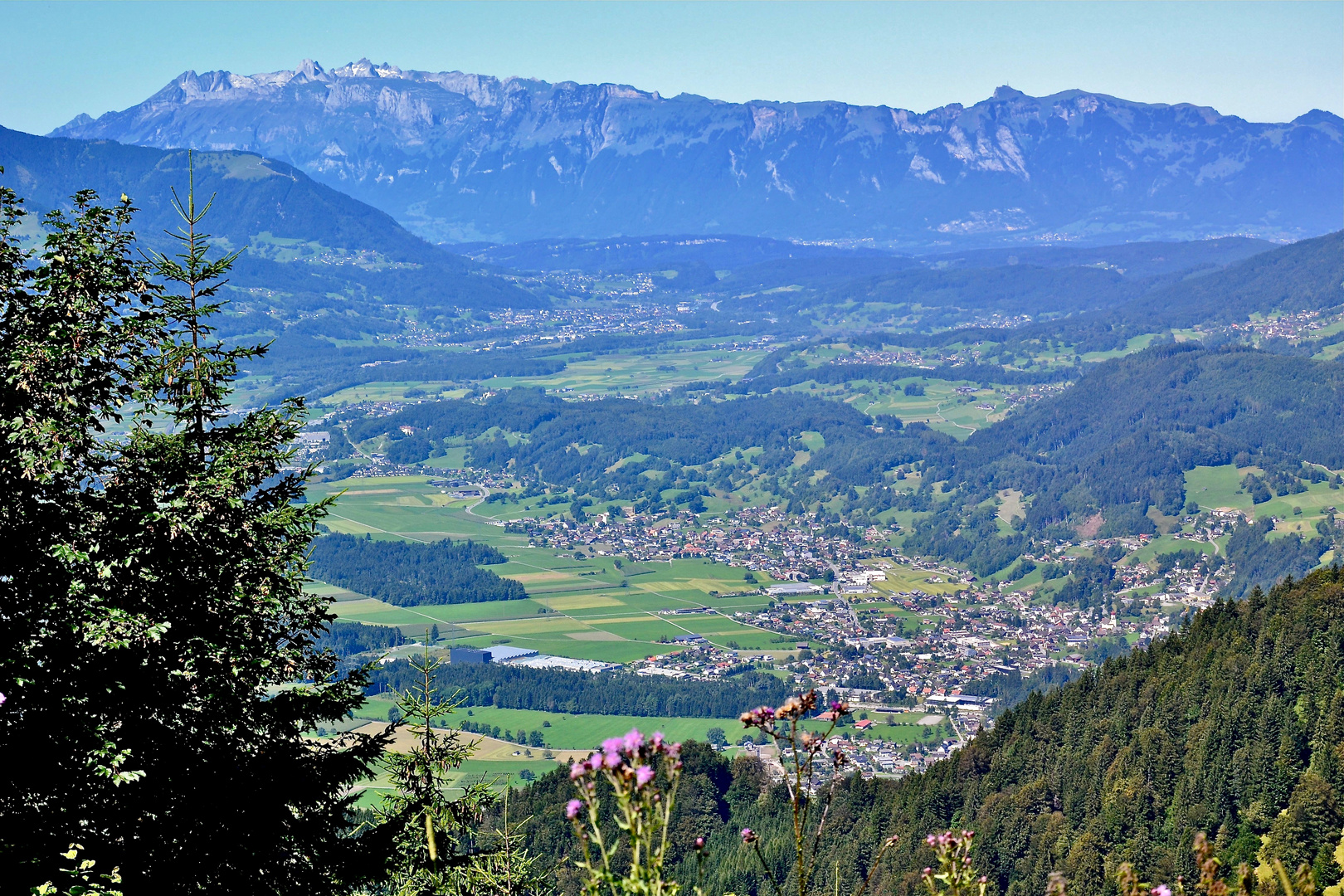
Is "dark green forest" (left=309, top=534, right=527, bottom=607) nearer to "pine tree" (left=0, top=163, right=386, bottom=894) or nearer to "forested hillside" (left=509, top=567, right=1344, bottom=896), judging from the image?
"forested hillside" (left=509, top=567, right=1344, bottom=896)

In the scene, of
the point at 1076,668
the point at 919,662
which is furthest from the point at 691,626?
the point at 1076,668

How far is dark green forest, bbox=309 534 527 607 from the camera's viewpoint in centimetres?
10825

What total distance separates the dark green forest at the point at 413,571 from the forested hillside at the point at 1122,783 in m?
56.2

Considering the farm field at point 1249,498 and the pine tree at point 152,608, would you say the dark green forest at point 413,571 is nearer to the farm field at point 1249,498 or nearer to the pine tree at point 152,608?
the farm field at point 1249,498

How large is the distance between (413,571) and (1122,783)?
81.5 meters

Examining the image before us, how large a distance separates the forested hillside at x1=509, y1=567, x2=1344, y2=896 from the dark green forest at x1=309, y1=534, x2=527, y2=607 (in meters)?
56.2

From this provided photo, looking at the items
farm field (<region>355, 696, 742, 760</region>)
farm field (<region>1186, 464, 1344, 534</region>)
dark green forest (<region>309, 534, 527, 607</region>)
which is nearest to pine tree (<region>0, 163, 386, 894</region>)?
farm field (<region>355, 696, 742, 760</region>)

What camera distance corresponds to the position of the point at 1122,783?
148ft

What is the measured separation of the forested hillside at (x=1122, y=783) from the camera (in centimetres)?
3956

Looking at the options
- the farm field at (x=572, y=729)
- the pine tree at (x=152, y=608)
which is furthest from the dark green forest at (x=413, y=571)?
the pine tree at (x=152, y=608)

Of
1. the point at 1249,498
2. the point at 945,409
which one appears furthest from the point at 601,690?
the point at 945,409

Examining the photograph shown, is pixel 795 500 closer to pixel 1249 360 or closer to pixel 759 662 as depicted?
pixel 759 662

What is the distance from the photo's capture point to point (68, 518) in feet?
34.7

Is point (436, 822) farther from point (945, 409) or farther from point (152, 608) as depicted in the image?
point (945, 409)
